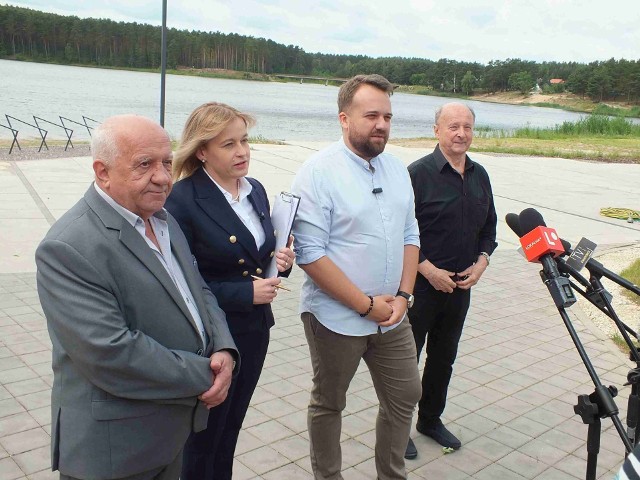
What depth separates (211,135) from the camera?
278cm

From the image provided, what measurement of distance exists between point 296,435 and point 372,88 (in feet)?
7.14

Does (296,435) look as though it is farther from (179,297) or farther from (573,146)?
(573,146)

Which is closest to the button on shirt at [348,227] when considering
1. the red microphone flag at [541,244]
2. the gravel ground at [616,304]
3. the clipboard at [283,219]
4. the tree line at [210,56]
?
the clipboard at [283,219]

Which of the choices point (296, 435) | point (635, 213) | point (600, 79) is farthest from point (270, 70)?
point (296, 435)

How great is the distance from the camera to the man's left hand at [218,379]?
2.29 metres

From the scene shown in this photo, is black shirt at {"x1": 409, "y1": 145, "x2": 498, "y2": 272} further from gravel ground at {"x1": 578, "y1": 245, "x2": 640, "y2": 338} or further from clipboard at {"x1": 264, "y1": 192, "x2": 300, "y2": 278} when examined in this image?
gravel ground at {"x1": 578, "y1": 245, "x2": 640, "y2": 338}

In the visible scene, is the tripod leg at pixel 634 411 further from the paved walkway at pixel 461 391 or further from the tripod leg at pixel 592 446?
the paved walkway at pixel 461 391

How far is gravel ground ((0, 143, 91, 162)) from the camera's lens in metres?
15.1

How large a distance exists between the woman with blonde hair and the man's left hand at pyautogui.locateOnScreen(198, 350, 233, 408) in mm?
421


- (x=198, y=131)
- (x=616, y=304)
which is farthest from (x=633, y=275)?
(x=198, y=131)

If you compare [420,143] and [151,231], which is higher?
[151,231]

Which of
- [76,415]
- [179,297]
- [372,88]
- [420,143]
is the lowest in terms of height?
[420,143]

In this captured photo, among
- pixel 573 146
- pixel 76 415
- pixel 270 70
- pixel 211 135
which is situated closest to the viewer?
pixel 76 415

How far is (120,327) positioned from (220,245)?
0.83m
